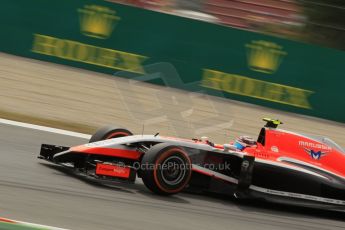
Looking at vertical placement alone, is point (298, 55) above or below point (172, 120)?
above

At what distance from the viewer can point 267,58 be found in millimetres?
13781

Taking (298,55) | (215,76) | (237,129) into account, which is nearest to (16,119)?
(237,129)

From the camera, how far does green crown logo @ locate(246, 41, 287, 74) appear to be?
543 inches

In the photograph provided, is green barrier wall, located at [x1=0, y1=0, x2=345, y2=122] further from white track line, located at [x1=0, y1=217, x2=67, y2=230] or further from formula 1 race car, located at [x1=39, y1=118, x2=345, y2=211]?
white track line, located at [x1=0, y1=217, x2=67, y2=230]

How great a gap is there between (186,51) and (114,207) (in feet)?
26.5

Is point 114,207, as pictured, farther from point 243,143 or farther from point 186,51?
point 186,51

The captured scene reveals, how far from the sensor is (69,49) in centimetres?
1421

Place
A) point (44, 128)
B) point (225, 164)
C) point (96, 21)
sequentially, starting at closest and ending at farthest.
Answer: point (225, 164) < point (44, 128) < point (96, 21)

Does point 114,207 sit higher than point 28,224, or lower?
higher

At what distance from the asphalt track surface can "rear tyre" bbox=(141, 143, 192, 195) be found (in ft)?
0.44

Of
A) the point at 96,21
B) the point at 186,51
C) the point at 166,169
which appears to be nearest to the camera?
the point at 166,169

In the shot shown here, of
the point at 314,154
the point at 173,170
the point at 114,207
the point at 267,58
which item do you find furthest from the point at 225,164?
the point at 267,58

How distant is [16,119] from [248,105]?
17.4 ft

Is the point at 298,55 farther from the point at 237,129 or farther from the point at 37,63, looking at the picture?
the point at 37,63
